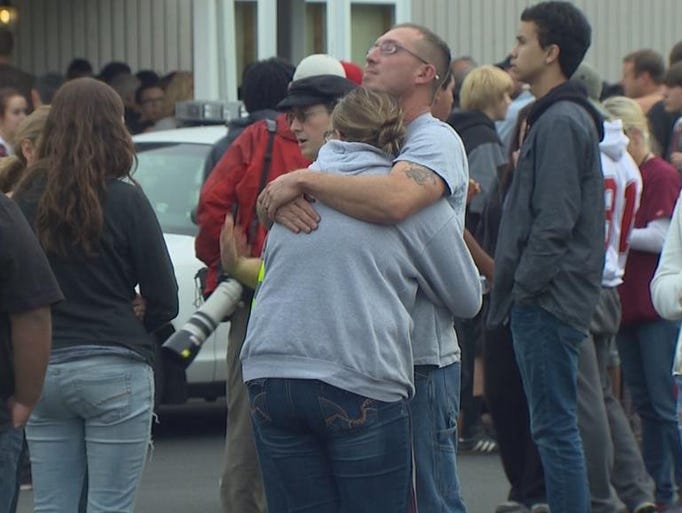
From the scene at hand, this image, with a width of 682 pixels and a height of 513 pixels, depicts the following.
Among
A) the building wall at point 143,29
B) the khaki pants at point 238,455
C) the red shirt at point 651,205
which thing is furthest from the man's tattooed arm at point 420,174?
the building wall at point 143,29

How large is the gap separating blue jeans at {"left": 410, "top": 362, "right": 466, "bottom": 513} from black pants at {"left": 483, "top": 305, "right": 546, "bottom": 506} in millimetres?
2319

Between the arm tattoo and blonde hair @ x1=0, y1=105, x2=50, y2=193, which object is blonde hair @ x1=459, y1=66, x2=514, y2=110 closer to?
blonde hair @ x1=0, y1=105, x2=50, y2=193

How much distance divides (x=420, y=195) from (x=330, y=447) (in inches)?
27.9

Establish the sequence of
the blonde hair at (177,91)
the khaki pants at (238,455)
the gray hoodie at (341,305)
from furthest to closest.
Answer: the blonde hair at (177,91) < the khaki pants at (238,455) < the gray hoodie at (341,305)

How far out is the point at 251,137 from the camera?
6332mm

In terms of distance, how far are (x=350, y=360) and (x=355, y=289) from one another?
184mm

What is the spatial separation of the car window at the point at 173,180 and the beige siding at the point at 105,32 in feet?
20.4

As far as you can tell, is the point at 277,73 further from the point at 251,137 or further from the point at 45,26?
the point at 45,26

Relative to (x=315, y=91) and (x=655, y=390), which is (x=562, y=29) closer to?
(x=315, y=91)

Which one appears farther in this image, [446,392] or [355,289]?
[446,392]

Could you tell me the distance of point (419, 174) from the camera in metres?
4.46

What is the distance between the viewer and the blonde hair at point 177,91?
1395cm

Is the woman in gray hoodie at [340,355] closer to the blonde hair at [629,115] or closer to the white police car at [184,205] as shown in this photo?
the blonde hair at [629,115]

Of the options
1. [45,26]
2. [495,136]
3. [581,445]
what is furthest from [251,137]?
[45,26]
